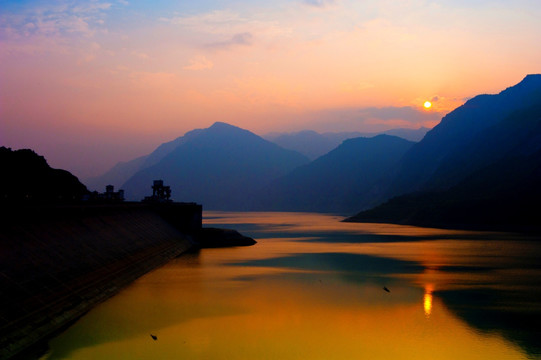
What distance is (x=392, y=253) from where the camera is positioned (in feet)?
323

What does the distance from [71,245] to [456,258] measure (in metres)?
59.3

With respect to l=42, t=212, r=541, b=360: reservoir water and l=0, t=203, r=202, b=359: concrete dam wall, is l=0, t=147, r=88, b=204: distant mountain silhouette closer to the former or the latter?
l=0, t=203, r=202, b=359: concrete dam wall

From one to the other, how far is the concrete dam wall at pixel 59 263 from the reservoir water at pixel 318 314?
163 centimetres

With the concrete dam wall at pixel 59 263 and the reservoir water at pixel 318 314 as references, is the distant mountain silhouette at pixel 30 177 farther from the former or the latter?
the reservoir water at pixel 318 314

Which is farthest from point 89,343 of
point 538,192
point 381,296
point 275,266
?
point 538,192

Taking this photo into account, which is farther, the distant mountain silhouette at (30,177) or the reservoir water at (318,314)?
the distant mountain silhouette at (30,177)

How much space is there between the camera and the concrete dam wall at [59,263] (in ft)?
110

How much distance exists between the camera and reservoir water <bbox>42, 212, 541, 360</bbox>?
32.5 m

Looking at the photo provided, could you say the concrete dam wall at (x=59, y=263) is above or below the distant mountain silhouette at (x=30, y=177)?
below

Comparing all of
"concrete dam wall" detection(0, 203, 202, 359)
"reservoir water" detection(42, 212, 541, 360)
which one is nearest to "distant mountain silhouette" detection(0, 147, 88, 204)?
"concrete dam wall" detection(0, 203, 202, 359)

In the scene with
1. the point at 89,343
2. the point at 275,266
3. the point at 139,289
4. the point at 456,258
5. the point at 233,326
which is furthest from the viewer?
the point at 456,258

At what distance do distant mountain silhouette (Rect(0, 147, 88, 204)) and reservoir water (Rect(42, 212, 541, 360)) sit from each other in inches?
2297

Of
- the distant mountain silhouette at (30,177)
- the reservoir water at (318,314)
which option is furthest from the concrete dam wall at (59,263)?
the distant mountain silhouette at (30,177)

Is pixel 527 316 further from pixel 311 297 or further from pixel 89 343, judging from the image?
pixel 89 343
